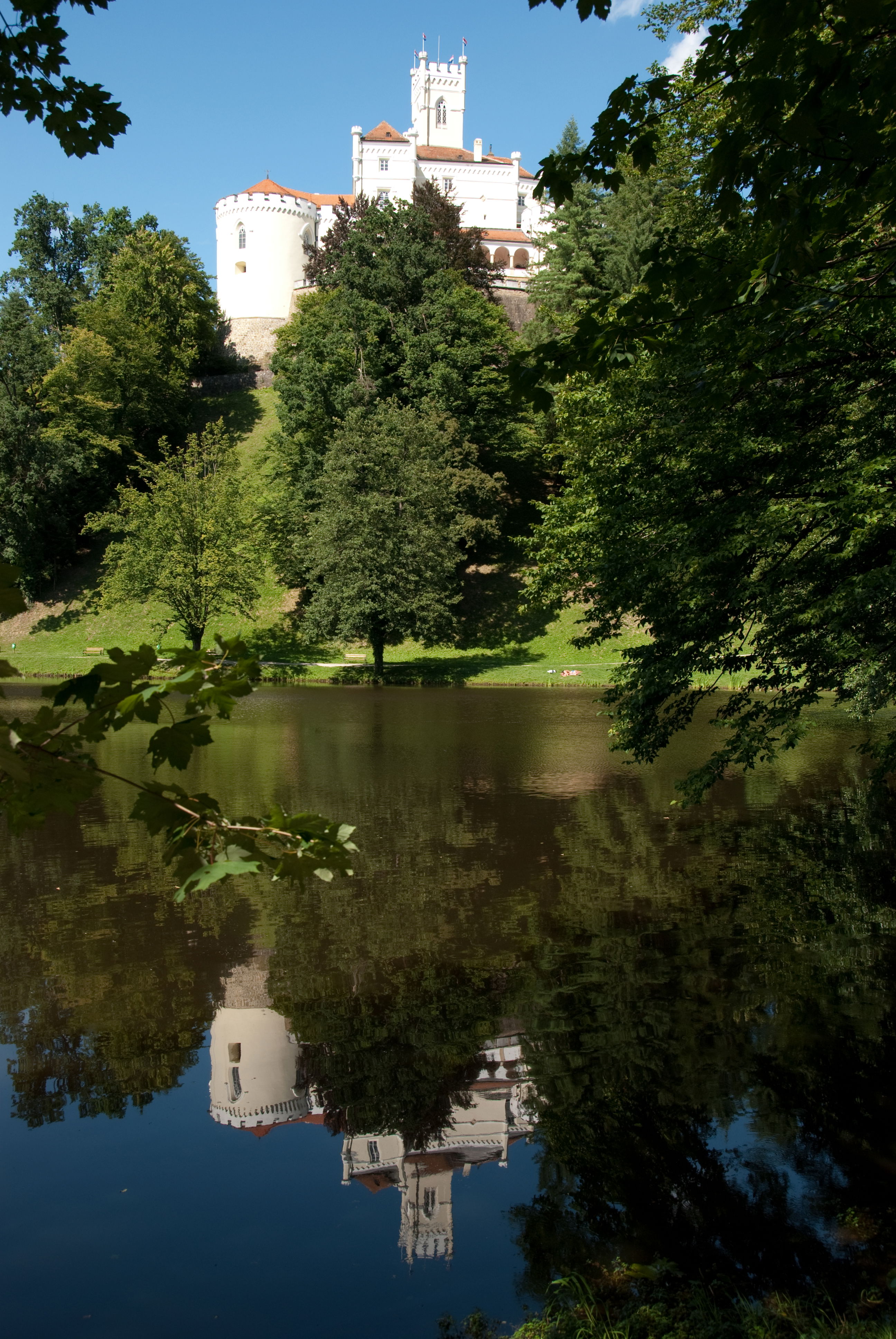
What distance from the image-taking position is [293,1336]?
4312 millimetres

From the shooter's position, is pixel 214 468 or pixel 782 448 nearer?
pixel 782 448

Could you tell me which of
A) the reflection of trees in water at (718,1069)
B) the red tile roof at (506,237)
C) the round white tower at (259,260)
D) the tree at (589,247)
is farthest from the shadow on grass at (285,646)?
the red tile roof at (506,237)

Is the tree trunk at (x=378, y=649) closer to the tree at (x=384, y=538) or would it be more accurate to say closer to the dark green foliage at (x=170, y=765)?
the tree at (x=384, y=538)

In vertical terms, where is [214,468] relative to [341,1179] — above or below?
above

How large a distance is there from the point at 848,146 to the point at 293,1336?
18.2ft

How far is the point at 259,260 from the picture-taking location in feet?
228

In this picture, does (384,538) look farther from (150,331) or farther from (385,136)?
(385,136)

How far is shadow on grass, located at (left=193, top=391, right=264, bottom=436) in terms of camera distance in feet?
186

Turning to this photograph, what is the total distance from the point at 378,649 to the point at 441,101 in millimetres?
73262

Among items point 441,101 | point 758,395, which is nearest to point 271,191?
point 441,101

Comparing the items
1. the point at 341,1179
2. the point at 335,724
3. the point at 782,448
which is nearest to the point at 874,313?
the point at 782,448

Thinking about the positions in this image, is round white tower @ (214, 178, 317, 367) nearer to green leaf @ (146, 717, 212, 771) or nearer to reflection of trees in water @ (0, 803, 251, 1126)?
reflection of trees in water @ (0, 803, 251, 1126)

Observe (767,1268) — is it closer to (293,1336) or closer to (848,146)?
(293,1336)

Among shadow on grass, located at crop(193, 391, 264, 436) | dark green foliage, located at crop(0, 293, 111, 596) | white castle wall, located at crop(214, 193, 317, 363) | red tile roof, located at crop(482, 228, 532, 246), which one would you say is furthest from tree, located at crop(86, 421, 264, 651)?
red tile roof, located at crop(482, 228, 532, 246)
